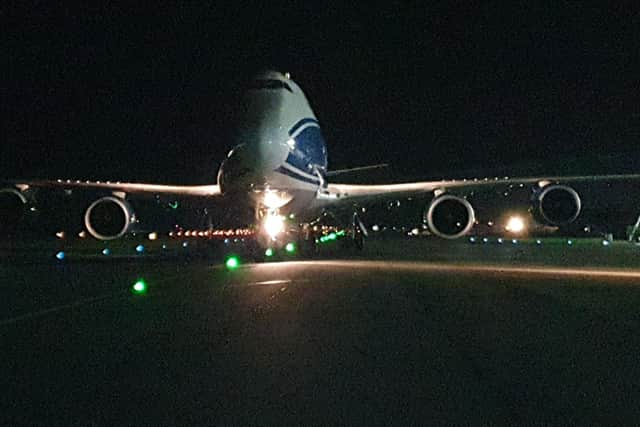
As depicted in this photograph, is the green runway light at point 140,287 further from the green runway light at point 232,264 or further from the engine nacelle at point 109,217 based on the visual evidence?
the engine nacelle at point 109,217

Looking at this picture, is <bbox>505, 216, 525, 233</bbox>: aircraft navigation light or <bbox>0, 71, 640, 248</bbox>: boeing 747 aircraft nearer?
<bbox>0, 71, 640, 248</bbox>: boeing 747 aircraft

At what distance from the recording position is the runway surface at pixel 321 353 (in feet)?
21.9

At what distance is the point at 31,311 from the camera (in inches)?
513

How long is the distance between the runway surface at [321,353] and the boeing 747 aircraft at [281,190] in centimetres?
1083

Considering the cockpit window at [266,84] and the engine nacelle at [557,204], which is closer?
the cockpit window at [266,84]

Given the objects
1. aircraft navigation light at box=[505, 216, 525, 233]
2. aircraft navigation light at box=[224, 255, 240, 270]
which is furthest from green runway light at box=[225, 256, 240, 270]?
aircraft navigation light at box=[505, 216, 525, 233]

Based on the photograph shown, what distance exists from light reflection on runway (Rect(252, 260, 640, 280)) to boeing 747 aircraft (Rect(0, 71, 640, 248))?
496 cm

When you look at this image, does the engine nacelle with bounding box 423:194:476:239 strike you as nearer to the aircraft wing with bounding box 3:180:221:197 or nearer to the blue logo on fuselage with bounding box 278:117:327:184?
the blue logo on fuselage with bounding box 278:117:327:184

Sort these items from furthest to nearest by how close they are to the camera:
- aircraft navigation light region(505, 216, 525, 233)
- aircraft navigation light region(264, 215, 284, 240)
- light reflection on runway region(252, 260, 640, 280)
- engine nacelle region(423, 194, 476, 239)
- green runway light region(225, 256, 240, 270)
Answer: aircraft navigation light region(505, 216, 525, 233) → engine nacelle region(423, 194, 476, 239) → aircraft navigation light region(264, 215, 284, 240) → green runway light region(225, 256, 240, 270) → light reflection on runway region(252, 260, 640, 280)

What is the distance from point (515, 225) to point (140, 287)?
49.7m

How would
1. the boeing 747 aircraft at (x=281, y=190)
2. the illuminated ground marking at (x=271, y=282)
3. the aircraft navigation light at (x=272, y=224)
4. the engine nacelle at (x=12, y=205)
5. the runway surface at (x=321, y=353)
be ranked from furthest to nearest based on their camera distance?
the engine nacelle at (x=12, y=205) → the aircraft navigation light at (x=272, y=224) → the boeing 747 aircraft at (x=281, y=190) → the illuminated ground marking at (x=271, y=282) → the runway surface at (x=321, y=353)

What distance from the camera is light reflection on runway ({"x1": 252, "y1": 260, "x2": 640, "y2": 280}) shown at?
64.3ft

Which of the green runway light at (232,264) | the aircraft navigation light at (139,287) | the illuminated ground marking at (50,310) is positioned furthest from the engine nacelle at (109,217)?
the illuminated ground marking at (50,310)

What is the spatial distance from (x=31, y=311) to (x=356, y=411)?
7.76 m
